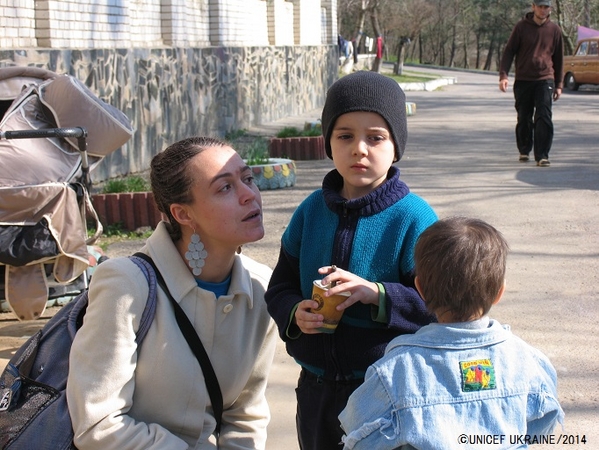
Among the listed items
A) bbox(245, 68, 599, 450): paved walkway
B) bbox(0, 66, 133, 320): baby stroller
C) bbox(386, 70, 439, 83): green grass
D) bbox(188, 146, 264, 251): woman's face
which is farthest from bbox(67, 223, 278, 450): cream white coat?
bbox(386, 70, 439, 83): green grass

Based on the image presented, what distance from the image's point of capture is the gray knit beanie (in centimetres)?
267

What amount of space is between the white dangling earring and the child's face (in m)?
0.48

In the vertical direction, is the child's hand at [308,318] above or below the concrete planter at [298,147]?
above

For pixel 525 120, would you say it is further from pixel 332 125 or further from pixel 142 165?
pixel 332 125

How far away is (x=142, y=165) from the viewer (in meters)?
10.8

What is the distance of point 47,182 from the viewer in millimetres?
4754

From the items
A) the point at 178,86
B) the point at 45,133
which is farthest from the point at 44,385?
the point at 178,86

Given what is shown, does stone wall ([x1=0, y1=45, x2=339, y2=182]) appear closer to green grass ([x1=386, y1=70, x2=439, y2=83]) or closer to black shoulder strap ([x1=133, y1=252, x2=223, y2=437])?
black shoulder strap ([x1=133, y1=252, x2=223, y2=437])

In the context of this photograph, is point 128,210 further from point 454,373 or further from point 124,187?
point 454,373

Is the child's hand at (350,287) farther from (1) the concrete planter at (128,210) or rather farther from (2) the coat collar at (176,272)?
(1) the concrete planter at (128,210)

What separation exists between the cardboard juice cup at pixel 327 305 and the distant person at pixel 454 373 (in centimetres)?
24

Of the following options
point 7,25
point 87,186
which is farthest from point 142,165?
point 87,186

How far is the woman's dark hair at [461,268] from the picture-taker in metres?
2.18

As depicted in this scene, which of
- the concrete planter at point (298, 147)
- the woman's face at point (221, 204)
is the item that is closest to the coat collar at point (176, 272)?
the woman's face at point (221, 204)
